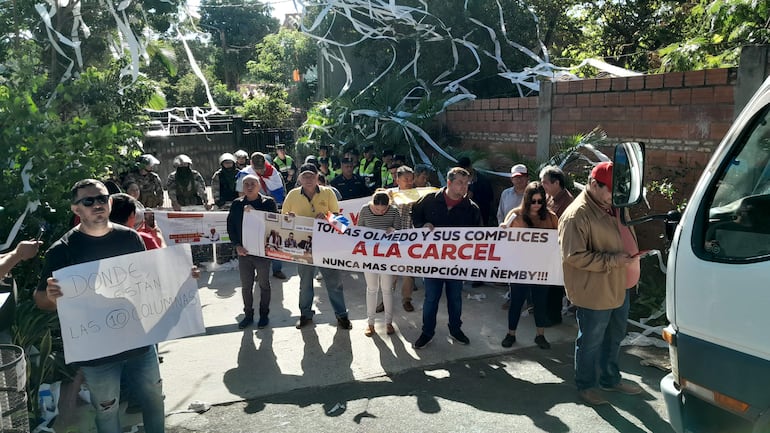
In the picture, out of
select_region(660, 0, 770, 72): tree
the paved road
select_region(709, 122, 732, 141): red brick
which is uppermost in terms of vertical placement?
select_region(660, 0, 770, 72): tree

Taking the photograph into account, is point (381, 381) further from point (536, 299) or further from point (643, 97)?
point (643, 97)

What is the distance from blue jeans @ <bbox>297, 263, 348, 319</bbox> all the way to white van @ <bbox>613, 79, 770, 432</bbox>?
144 inches

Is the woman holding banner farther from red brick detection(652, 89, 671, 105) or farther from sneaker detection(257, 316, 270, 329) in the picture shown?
red brick detection(652, 89, 671, 105)

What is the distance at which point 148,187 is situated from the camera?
8.60 meters

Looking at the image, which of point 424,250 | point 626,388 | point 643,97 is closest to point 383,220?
point 424,250

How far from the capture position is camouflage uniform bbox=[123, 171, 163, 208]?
28.0 feet

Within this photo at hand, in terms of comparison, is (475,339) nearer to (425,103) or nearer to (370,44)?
(425,103)

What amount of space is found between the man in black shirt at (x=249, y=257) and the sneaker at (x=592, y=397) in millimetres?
3396

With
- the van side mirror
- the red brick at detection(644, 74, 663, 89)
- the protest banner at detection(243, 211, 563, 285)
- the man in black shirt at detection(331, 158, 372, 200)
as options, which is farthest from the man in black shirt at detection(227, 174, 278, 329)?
the red brick at detection(644, 74, 663, 89)

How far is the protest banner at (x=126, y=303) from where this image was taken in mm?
3414

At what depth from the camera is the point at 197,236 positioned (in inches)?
314

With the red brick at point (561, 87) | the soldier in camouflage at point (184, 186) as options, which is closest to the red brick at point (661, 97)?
the red brick at point (561, 87)

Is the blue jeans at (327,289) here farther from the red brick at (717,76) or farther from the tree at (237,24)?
the tree at (237,24)

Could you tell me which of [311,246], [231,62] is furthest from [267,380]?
[231,62]
